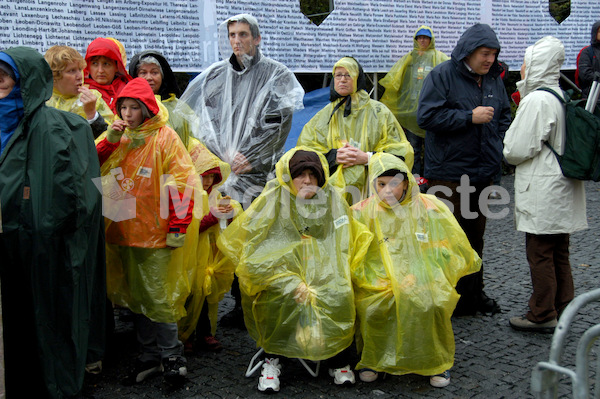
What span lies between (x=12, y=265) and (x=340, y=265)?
1715 mm

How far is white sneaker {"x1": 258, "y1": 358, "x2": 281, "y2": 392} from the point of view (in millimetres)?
3381

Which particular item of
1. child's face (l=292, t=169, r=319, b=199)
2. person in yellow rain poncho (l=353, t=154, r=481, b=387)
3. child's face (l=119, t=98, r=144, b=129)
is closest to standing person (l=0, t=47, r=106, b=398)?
child's face (l=119, t=98, r=144, b=129)

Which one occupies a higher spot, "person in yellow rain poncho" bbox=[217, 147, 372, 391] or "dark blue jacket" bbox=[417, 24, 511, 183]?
"dark blue jacket" bbox=[417, 24, 511, 183]

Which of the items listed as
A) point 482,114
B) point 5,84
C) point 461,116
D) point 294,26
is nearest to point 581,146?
point 482,114

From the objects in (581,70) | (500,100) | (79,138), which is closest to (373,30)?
(581,70)

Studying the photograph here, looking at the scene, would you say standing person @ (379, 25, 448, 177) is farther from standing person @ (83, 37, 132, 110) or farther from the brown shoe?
standing person @ (83, 37, 132, 110)

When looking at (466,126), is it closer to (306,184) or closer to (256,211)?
(306,184)

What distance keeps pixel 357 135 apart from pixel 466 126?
31.4 inches

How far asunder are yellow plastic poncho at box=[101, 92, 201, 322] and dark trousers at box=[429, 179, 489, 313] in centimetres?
201

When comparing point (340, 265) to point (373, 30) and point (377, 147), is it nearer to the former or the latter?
point (377, 147)

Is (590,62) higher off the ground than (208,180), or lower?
higher

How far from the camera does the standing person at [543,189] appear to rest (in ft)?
13.3

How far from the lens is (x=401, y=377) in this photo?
3.57 metres

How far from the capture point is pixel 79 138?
9.91 feet
